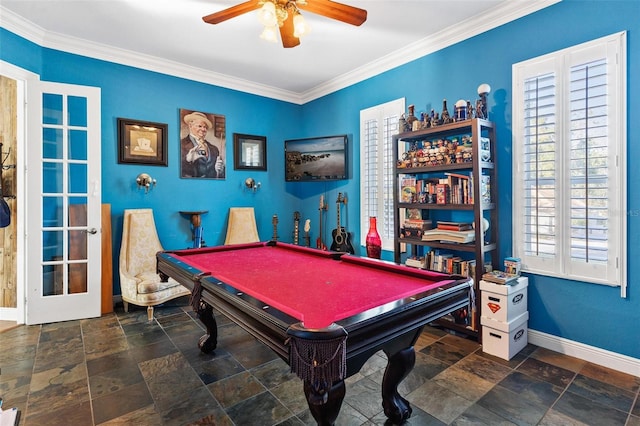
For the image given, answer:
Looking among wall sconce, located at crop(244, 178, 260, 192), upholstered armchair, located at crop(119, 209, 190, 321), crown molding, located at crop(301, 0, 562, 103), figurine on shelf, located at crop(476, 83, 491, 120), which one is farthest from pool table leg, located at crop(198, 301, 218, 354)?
crown molding, located at crop(301, 0, 562, 103)

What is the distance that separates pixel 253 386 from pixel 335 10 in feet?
8.47

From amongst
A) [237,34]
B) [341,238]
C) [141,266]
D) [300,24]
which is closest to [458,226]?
[341,238]

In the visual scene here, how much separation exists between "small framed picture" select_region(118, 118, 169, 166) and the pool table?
6.29 feet

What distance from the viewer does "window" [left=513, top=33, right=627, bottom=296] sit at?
7.54 feet

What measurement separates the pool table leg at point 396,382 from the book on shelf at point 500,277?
3.99ft

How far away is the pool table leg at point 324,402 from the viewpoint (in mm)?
1212

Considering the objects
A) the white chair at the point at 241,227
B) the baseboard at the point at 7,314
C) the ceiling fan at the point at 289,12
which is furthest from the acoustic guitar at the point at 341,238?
the baseboard at the point at 7,314

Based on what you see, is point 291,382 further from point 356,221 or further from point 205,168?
point 205,168

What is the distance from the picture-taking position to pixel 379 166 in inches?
160

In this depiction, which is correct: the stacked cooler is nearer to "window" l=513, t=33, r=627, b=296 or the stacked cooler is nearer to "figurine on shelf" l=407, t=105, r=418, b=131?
"window" l=513, t=33, r=627, b=296

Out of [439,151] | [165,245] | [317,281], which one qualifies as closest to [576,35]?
[439,151]

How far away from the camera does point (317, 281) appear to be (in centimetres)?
191

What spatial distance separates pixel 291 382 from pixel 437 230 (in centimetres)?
185

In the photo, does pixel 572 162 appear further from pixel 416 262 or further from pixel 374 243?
pixel 374 243
